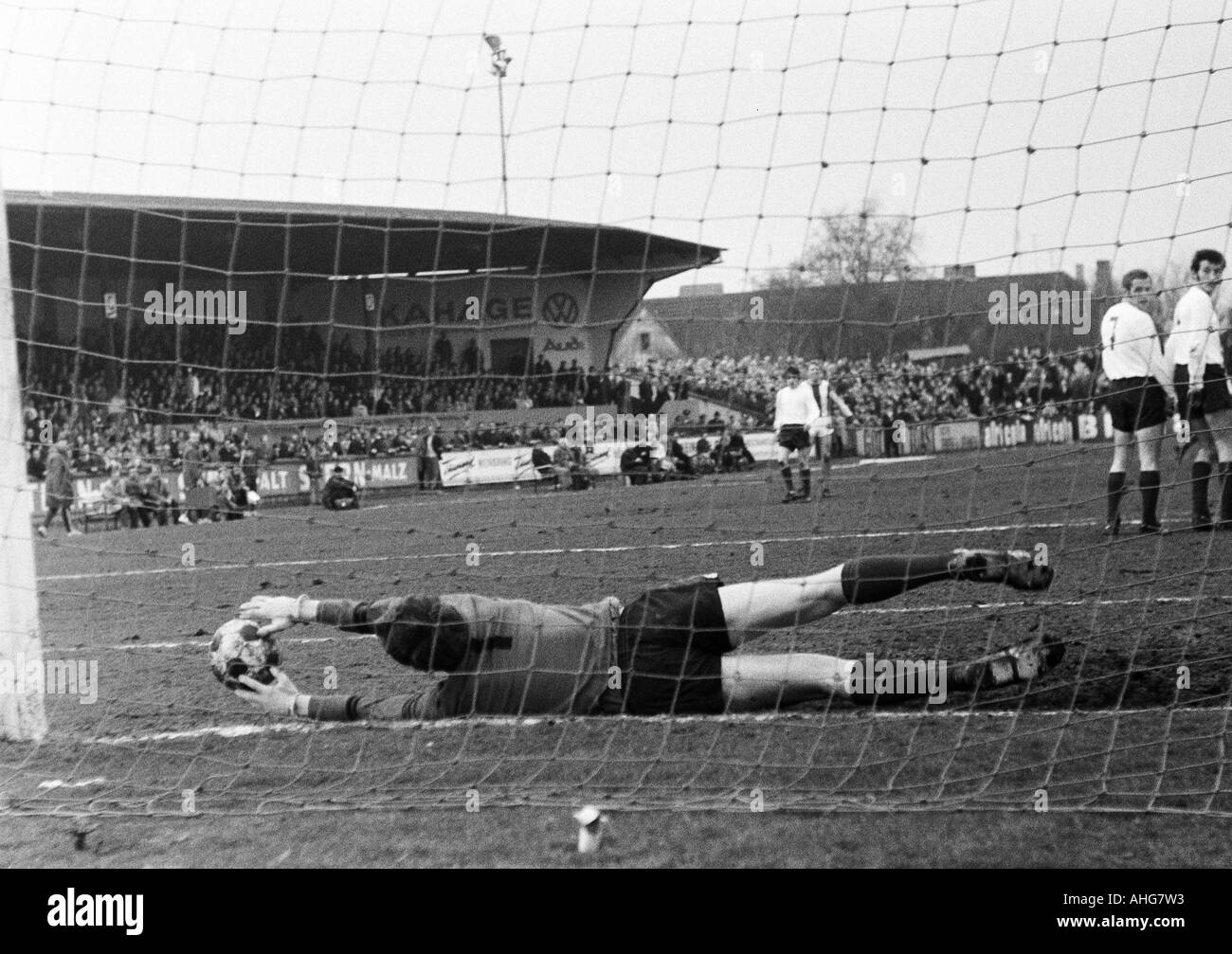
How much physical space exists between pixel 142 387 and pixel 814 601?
236 inches

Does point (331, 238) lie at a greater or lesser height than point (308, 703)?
greater

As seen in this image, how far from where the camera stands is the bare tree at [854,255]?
4.75 metres

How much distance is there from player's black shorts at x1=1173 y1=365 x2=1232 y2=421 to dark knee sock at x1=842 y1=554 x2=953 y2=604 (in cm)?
396

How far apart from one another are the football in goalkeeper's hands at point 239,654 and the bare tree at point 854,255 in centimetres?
233

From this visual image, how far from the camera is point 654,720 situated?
14.4 feet

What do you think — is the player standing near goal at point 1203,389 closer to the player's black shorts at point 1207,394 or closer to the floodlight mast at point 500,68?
the player's black shorts at point 1207,394

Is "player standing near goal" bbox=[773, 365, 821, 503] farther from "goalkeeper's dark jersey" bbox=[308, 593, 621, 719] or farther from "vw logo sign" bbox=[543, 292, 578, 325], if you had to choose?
"goalkeeper's dark jersey" bbox=[308, 593, 621, 719]

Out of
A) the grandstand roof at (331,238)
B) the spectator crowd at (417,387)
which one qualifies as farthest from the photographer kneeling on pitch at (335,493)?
the grandstand roof at (331,238)

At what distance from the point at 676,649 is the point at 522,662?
1.69 feet

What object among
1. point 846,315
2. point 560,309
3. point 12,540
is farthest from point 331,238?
point 846,315

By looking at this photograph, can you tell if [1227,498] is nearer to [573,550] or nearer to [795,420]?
[573,550]

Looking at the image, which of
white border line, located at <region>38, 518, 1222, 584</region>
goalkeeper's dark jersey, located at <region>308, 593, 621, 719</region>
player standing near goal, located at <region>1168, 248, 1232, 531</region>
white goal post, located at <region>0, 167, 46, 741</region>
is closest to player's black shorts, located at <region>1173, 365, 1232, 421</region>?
player standing near goal, located at <region>1168, 248, 1232, 531</region>

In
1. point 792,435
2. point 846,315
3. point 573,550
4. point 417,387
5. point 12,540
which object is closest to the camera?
point 12,540
